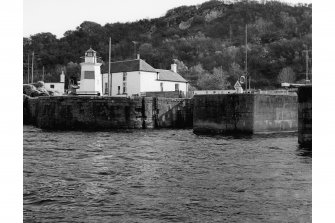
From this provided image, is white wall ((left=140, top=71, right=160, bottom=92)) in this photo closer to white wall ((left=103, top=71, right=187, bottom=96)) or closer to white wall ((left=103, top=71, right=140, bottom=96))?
white wall ((left=103, top=71, right=187, bottom=96))

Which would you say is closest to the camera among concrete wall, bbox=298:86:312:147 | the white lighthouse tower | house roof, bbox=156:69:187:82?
concrete wall, bbox=298:86:312:147

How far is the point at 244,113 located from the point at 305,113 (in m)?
7.20

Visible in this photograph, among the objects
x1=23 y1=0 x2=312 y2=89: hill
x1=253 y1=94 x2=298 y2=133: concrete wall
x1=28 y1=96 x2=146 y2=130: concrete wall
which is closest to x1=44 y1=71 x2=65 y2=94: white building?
x1=23 y1=0 x2=312 y2=89: hill

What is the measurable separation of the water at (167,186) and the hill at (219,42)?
57.8ft

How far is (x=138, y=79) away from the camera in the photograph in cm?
4209

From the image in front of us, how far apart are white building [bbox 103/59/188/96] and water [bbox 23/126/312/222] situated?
29.3 metres

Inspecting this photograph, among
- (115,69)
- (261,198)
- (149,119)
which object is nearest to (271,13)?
(115,69)

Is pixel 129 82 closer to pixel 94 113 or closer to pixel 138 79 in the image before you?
pixel 138 79

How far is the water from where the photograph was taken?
20.8ft

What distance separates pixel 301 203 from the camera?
684 centimetres

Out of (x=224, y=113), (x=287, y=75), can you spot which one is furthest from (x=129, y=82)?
(x=224, y=113)
